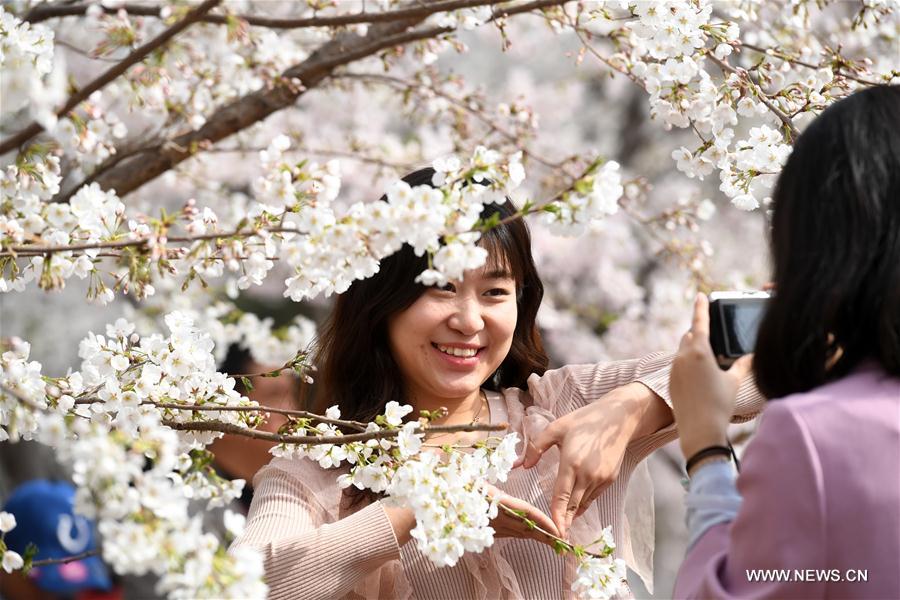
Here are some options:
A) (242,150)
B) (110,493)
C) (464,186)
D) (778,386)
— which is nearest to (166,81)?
(242,150)

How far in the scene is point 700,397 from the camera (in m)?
1.48

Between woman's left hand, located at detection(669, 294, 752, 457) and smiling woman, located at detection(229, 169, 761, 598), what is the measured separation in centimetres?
44

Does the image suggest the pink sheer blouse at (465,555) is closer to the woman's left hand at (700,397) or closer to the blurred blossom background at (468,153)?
the woman's left hand at (700,397)

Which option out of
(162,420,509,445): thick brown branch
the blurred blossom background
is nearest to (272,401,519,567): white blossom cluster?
(162,420,509,445): thick brown branch

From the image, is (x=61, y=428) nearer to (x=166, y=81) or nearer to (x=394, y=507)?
(x=394, y=507)

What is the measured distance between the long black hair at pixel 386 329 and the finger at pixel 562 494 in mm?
449

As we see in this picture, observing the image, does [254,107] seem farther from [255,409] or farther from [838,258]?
[838,258]

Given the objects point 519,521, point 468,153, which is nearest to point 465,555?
point 519,521

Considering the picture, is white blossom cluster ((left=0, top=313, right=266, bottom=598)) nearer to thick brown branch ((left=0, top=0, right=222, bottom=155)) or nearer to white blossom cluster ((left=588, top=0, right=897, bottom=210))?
thick brown branch ((left=0, top=0, right=222, bottom=155))

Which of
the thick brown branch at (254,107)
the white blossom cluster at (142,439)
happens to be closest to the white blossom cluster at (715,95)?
→ the thick brown branch at (254,107)

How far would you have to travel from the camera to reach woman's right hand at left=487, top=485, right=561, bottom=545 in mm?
1855

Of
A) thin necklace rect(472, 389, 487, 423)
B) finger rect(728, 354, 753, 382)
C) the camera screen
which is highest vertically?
the camera screen

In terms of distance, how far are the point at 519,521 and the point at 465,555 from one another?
0.21m

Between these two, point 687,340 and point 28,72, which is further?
point 687,340
